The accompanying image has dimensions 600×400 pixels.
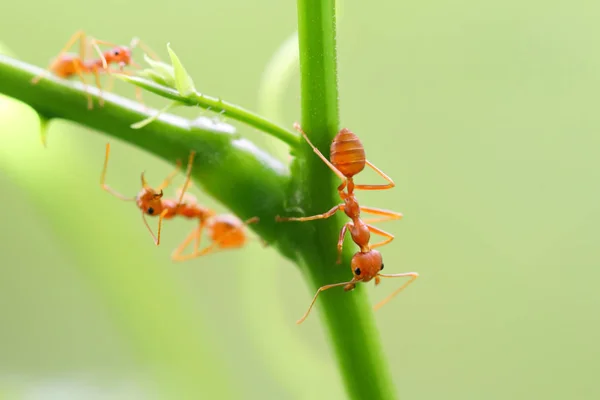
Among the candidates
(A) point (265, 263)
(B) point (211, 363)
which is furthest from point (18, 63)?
(B) point (211, 363)

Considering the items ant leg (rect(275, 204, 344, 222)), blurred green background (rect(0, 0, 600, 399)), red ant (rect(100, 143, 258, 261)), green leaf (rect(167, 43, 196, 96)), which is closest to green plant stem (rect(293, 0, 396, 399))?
ant leg (rect(275, 204, 344, 222))

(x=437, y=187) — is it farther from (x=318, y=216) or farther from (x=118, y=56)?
(x=318, y=216)

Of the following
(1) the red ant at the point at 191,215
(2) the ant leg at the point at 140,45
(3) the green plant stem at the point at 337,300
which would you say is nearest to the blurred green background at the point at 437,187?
(1) the red ant at the point at 191,215

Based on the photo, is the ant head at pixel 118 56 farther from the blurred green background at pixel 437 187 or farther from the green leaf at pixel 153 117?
the blurred green background at pixel 437 187

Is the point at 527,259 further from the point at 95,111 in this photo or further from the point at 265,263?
the point at 95,111

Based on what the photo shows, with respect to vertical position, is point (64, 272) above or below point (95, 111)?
below

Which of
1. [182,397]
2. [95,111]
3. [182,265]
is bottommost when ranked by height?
[182,397]
